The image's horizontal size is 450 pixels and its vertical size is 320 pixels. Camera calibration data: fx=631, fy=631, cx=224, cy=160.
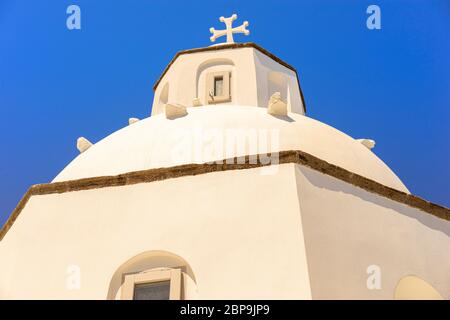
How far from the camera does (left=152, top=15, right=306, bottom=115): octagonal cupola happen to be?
516 inches

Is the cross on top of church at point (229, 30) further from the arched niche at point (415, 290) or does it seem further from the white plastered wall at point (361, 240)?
the arched niche at point (415, 290)

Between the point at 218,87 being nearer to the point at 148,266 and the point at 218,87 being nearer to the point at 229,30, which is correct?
the point at 229,30

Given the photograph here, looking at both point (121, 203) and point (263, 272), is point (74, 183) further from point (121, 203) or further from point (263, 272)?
point (263, 272)

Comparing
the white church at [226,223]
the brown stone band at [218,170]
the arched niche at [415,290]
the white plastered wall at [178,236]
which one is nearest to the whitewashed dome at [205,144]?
the white church at [226,223]

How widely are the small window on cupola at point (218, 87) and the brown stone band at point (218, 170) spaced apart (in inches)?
192

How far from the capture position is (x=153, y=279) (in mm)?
7512

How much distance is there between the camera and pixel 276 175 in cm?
783

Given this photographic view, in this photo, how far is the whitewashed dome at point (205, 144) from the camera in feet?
28.4

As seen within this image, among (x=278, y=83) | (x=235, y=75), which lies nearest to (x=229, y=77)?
(x=235, y=75)

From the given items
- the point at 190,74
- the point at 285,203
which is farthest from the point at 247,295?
the point at 190,74

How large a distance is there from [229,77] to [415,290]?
6721 millimetres

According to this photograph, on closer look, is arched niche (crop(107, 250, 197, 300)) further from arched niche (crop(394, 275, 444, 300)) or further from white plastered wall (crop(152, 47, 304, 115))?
white plastered wall (crop(152, 47, 304, 115))
